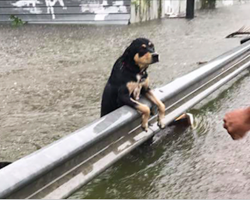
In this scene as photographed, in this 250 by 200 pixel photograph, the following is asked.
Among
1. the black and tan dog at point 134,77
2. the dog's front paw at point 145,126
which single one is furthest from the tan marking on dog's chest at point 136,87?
the dog's front paw at point 145,126

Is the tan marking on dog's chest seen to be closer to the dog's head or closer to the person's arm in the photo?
the dog's head

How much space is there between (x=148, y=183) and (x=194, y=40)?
7.70 metres

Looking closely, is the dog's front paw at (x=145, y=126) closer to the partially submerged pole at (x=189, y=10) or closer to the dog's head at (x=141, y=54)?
the dog's head at (x=141, y=54)

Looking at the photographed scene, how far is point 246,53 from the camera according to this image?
230 inches

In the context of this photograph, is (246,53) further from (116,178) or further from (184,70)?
(116,178)

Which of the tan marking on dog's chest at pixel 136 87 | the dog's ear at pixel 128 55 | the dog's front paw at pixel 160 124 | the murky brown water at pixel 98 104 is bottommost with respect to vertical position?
the murky brown water at pixel 98 104

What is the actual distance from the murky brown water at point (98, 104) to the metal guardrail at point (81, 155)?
31cm

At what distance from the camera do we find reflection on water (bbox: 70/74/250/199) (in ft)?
9.61

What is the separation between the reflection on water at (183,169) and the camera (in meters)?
2.93

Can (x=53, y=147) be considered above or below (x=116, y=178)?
above

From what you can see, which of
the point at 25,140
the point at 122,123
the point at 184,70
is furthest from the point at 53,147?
the point at 184,70

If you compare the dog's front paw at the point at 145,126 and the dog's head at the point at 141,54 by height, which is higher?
the dog's head at the point at 141,54

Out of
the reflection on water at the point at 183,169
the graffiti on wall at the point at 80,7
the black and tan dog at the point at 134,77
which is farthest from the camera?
the graffiti on wall at the point at 80,7

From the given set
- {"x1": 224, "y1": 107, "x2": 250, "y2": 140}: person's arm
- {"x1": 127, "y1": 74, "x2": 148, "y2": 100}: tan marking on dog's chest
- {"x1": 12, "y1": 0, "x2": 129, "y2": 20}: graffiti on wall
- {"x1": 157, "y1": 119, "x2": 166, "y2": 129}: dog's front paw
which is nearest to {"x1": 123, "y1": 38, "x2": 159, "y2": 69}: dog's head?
{"x1": 127, "y1": 74, "x2": 148, "y2": 100}: tan marking on dog's chest
